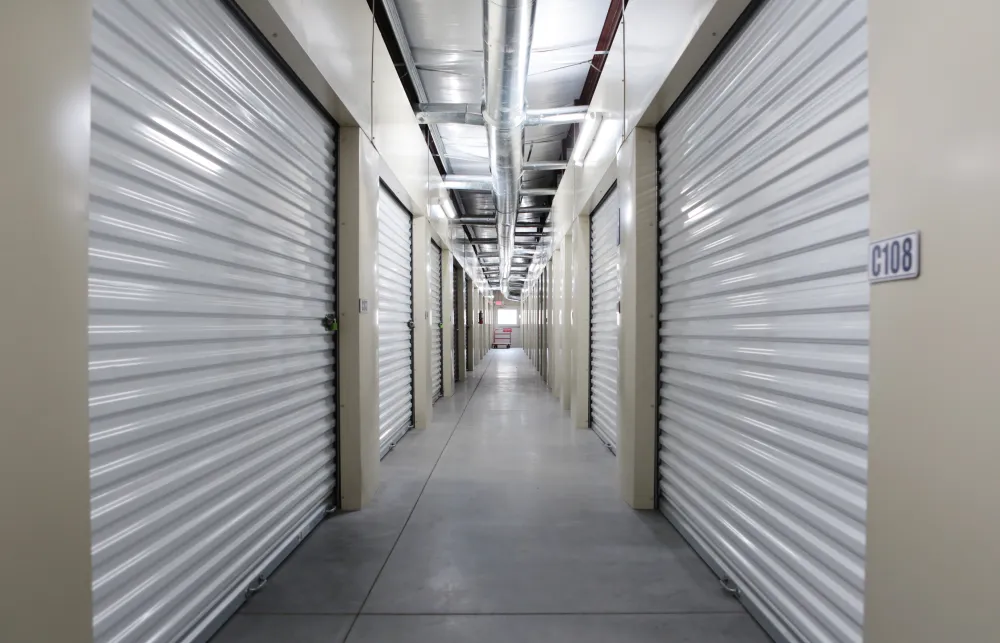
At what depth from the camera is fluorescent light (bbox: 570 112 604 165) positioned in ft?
14.3

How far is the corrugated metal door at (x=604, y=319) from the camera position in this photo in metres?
4.90

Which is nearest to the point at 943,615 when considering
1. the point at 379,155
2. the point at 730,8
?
the point at 730,8

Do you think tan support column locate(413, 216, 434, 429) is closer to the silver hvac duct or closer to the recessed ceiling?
the silver hvac duct

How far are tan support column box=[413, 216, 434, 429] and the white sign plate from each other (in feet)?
16.7

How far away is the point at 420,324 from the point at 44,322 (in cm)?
491

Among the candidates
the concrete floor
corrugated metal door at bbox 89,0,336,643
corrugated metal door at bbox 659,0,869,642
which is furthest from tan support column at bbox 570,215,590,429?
corrugated metal door at bbox 89,0,336,643

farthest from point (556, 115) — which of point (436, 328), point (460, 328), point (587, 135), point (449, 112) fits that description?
point (460, 328)

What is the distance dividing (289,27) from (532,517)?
3121 millimetres

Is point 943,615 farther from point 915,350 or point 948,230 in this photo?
point 948,230

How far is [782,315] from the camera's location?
195cm

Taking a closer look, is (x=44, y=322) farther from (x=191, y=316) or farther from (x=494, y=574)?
(x=494, y=574)

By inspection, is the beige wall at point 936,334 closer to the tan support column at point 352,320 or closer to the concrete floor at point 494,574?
the concrete floor at point 494,574

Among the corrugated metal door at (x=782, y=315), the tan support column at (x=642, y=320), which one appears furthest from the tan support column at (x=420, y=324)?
the corrugated metal door at (x=782, y=315)

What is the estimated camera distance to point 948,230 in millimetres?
1074
